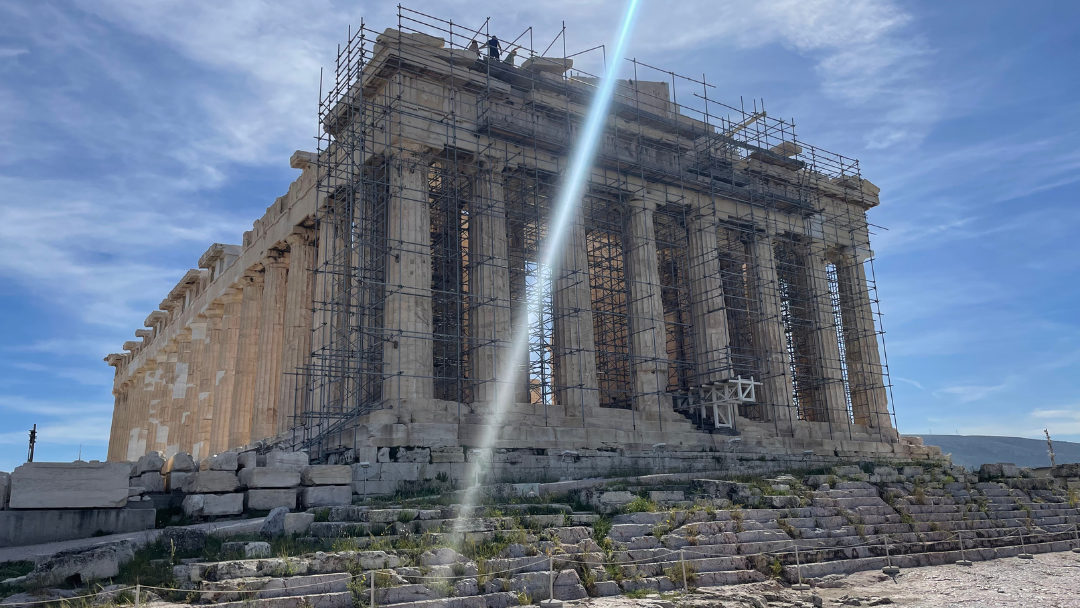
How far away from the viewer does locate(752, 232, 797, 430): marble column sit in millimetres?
32312

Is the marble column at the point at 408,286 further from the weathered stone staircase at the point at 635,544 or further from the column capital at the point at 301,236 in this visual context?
the weathered stone staircase at the point at 635,544

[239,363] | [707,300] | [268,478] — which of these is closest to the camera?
[268,478]

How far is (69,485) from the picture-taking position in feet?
53.9

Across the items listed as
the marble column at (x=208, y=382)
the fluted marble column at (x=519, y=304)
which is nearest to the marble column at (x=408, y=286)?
the fluted marble column at (x=519, y=304)

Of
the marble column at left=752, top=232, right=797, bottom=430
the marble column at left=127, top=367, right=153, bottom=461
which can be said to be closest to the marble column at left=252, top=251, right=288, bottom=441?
the marble column at left=127, top=367, right=153, bottom=461

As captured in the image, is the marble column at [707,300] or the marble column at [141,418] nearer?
the marble column at [707,300]

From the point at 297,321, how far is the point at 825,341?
2052 centimetres

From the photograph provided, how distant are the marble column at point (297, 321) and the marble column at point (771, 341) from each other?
53.4 feet

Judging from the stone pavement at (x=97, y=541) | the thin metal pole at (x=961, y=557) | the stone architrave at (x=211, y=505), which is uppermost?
the stone architrave at (x=211, y=505)

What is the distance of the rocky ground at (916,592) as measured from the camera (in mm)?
12320

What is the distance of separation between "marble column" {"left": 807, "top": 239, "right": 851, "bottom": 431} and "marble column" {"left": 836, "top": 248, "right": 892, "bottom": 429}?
1374 millimetres

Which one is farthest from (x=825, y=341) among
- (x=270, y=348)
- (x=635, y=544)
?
(x=635, y=544)

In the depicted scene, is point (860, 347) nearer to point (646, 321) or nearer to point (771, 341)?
point (771, 341)

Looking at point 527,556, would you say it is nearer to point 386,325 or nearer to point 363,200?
point 386,325
